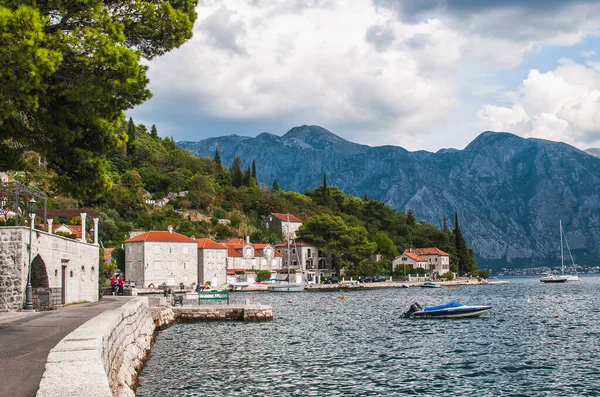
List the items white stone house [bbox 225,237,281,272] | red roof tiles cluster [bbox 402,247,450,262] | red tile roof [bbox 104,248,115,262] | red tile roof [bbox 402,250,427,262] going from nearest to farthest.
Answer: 1. red tile roof [bbox 104,248,115,262]
2. white stone house [bbox 225,237,281,272]
3. red tile roof [bbox 402,250,427,262]
4. red roof tiles cluster [bbox 402,247,450,262]

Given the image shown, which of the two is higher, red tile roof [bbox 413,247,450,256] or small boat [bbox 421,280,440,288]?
red tile roof [bbox 413,247,450,256]

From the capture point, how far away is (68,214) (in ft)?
264

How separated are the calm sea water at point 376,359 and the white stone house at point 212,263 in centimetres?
5873

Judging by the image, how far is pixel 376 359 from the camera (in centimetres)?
2378

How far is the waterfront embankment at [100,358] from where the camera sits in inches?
308

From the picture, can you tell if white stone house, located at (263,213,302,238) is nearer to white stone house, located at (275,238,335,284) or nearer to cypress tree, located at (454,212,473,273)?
white stone house, located at (275,238,335,284)

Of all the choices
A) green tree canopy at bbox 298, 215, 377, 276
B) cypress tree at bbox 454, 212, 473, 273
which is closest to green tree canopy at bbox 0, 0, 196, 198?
green tree canopy at bbox 298, 215, 377, 276

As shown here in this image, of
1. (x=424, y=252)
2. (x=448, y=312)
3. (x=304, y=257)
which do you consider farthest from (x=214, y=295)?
(x=424, y=252)

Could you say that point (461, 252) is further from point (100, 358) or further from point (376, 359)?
point (100, 358)

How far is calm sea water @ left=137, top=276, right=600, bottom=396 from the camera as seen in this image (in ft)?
59.1

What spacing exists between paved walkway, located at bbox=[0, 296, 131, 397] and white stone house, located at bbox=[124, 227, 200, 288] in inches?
→ 2572

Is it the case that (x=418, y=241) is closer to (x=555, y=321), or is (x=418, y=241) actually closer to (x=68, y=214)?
(x=68, y=214)

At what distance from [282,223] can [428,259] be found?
36136 millimetres

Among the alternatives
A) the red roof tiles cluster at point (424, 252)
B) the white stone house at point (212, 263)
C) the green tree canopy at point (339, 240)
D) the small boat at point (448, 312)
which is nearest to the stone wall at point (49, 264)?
the small boat at point (448, 312)
